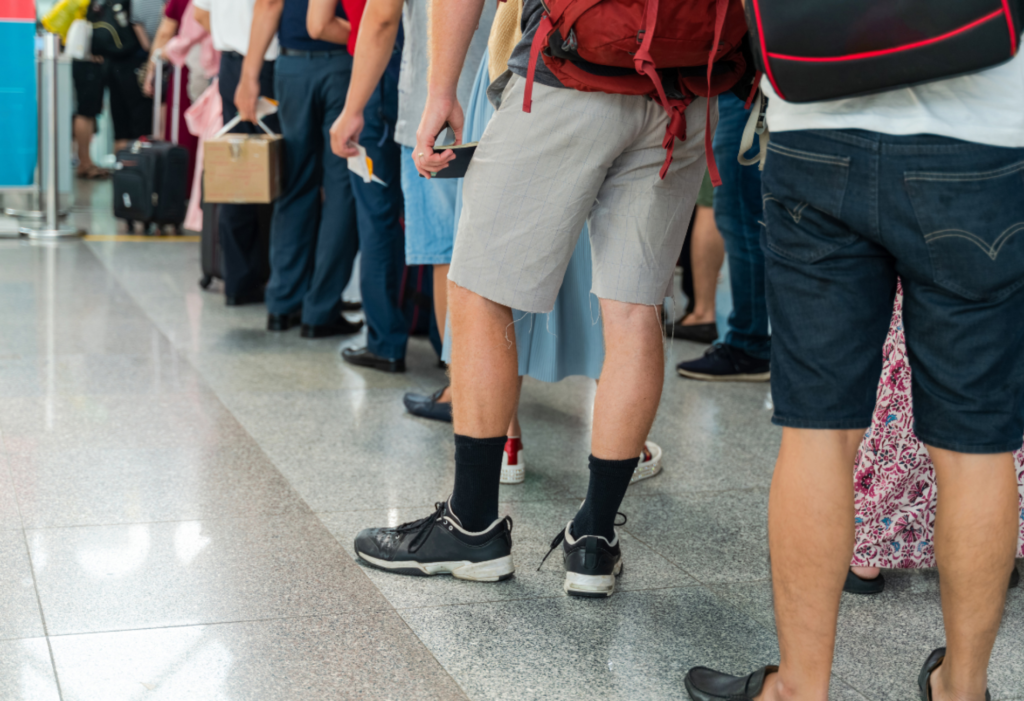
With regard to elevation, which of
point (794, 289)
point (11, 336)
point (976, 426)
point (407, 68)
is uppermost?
point (407, 68)

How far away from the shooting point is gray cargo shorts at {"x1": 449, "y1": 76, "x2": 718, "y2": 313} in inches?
68.7

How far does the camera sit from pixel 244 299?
4.72 metres

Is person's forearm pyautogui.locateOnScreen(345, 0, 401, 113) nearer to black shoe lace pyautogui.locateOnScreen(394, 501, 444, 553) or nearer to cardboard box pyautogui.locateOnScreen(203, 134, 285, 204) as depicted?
black shoe lace pyautogui.locateOnScreen(394, 501, 444, 553)

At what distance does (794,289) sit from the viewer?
1.31 m

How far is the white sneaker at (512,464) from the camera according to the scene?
2.56 meters

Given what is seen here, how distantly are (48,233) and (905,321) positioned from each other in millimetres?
5736

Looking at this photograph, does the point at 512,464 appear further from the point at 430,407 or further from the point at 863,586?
the point at 863,586

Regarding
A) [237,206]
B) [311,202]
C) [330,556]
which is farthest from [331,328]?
[330,556]

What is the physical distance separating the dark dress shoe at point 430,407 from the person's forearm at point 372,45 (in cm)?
87

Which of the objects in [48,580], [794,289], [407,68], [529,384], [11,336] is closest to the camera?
[794,289]

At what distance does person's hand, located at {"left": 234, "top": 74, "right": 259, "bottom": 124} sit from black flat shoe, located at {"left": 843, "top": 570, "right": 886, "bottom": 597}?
3.11 m

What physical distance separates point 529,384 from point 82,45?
20.4ft

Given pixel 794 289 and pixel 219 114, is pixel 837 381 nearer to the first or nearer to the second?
pixel 794 289

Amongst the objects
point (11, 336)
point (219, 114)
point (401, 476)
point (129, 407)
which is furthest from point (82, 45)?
point (401, 476)
